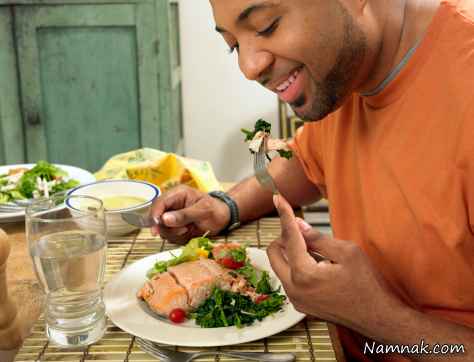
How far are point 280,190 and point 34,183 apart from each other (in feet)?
2.35

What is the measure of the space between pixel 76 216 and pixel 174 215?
0.44m

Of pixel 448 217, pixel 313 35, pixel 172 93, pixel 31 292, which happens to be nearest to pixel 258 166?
pixel 313 35

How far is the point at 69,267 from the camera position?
1192 millimetres

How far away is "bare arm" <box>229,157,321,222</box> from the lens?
70.3 inches

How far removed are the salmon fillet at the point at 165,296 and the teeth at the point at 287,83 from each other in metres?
0.45

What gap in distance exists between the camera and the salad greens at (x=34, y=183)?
1.85 metres

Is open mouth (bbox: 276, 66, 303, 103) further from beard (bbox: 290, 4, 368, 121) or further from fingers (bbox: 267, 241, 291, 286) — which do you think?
fingers (bbox: 267, 241, 291, 286)

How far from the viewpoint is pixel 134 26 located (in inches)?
132

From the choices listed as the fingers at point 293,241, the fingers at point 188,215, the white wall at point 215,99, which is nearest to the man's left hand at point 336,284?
the fingers at point 293,241

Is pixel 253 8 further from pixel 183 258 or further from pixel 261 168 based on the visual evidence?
pixel 183 258

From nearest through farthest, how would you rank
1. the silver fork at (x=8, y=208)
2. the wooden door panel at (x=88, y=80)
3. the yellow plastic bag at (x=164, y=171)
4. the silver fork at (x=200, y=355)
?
the silver fork at (x=200, y=355) → the silver fork at (x=8, y=208) → the yellow plastic bag at (x=164, y=171) → the wooden door panel at (x=88, y=80)

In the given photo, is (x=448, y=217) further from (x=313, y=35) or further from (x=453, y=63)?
(x=313, y=35)

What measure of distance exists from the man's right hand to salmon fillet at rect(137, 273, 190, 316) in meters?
0.31

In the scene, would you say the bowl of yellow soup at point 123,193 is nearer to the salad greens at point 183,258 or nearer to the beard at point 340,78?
the salad greens at point 183,258
